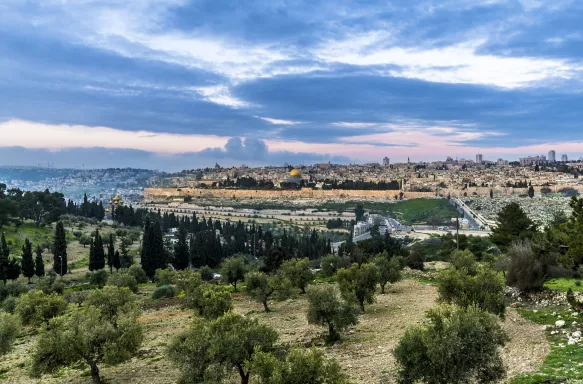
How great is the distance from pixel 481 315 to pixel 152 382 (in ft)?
40.5

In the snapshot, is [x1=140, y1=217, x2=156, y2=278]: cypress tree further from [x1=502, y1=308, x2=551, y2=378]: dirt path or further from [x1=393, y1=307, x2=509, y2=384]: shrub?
[x1=393, y1=307, x2=509, y2=384]: shrub

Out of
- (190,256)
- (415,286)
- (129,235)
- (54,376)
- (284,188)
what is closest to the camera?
(54,376)

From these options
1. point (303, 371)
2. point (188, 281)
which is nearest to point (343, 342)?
point (303, 371)

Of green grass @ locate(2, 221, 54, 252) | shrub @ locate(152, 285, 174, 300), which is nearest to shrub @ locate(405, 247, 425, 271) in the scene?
shrub @ locate(152, 285, 174, 300)

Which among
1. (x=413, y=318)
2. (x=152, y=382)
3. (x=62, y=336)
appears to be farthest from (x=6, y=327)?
(x=413, y=318)

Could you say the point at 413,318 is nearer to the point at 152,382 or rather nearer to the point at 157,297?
the point at 152,382

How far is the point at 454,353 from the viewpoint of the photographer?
11250 mm

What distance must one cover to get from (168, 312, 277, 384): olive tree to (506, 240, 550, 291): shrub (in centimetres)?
1586

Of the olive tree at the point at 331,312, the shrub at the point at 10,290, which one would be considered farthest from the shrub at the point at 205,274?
the olive tree at the point at 331,312

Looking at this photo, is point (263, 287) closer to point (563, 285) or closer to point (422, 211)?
point (563, 285)

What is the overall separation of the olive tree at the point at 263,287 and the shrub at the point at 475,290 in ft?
35.4

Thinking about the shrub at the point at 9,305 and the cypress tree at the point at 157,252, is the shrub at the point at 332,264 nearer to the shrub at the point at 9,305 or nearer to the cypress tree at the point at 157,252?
the cypress tree at the point at 157,252

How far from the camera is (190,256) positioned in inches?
2002

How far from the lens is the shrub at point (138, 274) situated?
4092 cm
